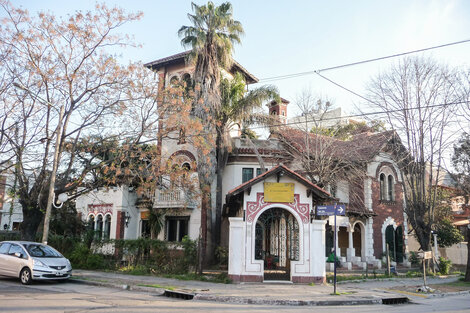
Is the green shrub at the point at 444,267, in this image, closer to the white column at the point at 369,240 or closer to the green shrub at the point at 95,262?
the white column at the point at 369,240

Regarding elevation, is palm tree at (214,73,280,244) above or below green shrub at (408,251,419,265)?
above

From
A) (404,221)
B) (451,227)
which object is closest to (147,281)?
(404,221)

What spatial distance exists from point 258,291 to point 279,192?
414cm

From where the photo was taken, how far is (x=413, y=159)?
22.8 m

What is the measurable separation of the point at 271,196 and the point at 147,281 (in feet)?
19.2

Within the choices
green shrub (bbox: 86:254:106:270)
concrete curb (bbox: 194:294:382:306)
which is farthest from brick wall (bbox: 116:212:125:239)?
concrete curb (bbox: 194:294:382:306)

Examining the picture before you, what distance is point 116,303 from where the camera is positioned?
33.4 feet

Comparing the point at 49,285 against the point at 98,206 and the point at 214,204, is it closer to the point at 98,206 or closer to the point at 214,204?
the point at 214,204

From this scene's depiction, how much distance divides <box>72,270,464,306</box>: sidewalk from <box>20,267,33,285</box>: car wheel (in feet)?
6.09

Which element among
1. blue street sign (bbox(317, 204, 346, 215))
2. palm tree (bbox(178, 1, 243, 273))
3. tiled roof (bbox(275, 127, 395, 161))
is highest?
palm tree (bbox(178, 1, 243, 273))

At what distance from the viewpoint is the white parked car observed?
44.6 feet

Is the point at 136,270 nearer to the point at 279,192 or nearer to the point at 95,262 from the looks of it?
the point at 95,262

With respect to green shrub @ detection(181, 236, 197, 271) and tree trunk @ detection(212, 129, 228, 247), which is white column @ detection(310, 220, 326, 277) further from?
tree trunk @ detection(212, 129, 228, 247)

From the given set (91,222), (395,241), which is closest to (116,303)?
(91,222)
